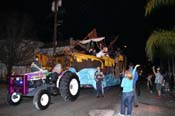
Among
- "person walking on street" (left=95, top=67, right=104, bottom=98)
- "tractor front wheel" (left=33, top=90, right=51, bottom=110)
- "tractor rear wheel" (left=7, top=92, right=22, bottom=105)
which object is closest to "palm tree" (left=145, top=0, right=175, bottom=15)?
"tractor front wheel" (left=33, top=90, right=51, bottom=110)

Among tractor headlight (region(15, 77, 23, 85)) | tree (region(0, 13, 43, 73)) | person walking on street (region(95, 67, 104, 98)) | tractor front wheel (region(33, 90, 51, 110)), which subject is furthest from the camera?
tree (region(0, 13, 43, 73))

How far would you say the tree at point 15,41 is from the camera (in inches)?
1184

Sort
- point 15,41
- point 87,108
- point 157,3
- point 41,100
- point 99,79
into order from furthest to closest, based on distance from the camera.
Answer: point 15,41, point 99,79, point 87,108, point 41,100, point 157,3

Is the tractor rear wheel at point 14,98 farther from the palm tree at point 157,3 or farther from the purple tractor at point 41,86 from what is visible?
the palm tree at point 157,3

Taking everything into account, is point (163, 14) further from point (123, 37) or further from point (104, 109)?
point (123, 37)

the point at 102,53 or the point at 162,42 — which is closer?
the point at 162,42

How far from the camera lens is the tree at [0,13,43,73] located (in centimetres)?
3006

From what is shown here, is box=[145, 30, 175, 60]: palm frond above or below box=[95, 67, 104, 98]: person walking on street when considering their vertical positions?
above

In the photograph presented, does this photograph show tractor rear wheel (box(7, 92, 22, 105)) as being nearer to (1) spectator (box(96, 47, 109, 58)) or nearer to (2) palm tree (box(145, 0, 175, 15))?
(1) spectator (box(96, 47, 109, 58))

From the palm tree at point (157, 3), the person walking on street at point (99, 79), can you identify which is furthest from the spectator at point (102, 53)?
the palm tree at point (157, 3)

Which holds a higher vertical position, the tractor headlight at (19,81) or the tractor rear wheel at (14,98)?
the tractor headlight at (19,81)

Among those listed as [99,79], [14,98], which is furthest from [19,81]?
[99,79]

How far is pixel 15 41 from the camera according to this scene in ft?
99.5

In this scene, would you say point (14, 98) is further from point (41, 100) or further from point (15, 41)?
point (15, 41)
